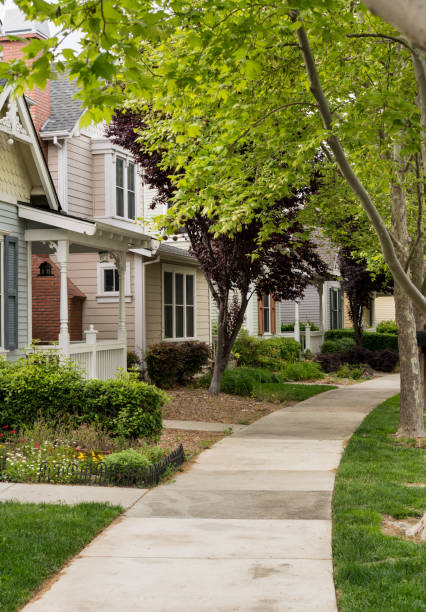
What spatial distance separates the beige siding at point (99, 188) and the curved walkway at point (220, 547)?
1036 cm

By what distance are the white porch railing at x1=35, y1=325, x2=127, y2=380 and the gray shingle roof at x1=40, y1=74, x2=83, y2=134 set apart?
5.48 metres

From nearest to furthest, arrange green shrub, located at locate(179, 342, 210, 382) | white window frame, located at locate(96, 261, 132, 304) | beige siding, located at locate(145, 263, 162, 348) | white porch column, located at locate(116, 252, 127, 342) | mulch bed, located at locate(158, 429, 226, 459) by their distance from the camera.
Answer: mulch bed, located at locate(158, 429, 226, 459)
white porch column, located at locate(116, 252, 127, 342)
green shrub, located at locate(179, 342, 210, 382)
white window frame, located at locate(96, 261, 132, 304)
beige siding, located at locate(145, 263, 162, 348)

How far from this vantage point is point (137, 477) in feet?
26.7

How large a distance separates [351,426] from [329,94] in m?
6.12

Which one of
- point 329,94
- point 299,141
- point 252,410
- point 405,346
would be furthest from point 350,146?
point 252,410

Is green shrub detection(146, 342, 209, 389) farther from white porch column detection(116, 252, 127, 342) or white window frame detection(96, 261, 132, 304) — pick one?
white porch column detection(116, 252, 127, 342)

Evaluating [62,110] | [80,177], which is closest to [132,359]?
[80,177]

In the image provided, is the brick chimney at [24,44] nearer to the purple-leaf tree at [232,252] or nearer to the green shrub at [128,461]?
the purple-leaf tree at [232,252]

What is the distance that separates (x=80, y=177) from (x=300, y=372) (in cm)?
Result: 909

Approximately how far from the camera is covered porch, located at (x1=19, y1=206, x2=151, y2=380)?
1343cm

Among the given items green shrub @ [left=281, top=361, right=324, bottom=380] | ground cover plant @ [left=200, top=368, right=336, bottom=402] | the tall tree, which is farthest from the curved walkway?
green shrub @ [left=281, top=361, right=324, bottom=380]

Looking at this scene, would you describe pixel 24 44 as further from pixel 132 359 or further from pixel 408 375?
pixel 408 375

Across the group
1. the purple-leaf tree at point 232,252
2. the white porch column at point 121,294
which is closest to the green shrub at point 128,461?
the purple-leaf tree at point 232,252

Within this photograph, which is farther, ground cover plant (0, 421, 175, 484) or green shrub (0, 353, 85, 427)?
green shrub (0, 353, 85, 427)
